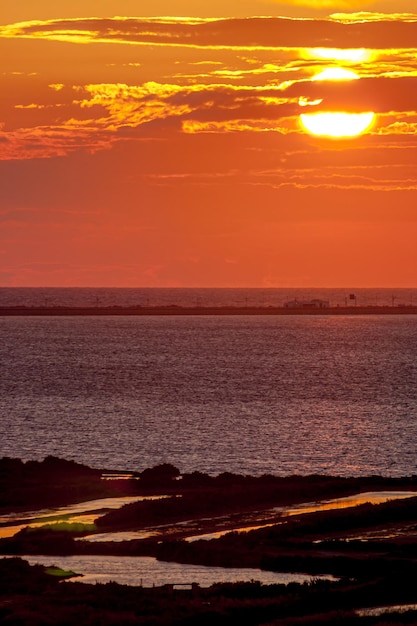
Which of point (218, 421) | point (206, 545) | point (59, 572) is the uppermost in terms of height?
point (218, 421)

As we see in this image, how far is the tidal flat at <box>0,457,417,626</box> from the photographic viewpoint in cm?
4453

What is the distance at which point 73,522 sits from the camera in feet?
200

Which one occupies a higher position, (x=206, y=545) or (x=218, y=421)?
(x=218, y=421)

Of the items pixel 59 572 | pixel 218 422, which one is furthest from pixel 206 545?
pixel 218 422

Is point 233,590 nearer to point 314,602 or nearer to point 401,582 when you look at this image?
point 314,602

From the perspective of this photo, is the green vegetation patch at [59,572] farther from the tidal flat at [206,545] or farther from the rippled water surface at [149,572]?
the rippled water surface at [149,572]

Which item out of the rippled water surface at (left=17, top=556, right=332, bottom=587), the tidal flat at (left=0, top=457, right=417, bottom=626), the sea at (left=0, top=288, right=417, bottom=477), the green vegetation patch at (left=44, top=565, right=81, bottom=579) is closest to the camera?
the tidal flat at (left=0, top=457, right=417, bottom=626)

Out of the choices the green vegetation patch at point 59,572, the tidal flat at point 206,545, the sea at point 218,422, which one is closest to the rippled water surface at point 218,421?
the sea at point 218,422

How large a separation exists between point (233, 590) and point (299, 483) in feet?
86.1

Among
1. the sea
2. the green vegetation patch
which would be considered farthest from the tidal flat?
the sea

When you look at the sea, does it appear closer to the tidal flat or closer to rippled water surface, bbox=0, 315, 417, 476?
rippled water surface, bbox=0, 315, 417, 476

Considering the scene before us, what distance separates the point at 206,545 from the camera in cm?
5438

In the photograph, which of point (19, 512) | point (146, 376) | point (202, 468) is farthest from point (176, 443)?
point (146, 376)

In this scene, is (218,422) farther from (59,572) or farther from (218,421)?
(59,572)
